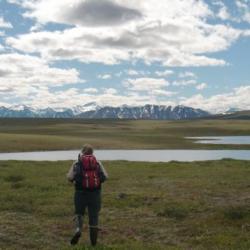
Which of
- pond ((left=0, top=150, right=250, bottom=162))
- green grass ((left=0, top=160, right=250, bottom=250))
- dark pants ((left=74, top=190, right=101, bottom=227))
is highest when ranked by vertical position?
dark pants ((left=74, top=190, right=101, bottom=227))

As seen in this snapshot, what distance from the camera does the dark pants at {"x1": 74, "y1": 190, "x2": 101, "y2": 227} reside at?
15.8 meters

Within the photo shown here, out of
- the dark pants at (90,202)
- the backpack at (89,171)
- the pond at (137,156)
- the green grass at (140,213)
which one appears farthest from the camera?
the pond at (137,156)

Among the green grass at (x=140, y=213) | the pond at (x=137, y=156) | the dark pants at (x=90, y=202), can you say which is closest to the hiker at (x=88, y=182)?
the dark pants at (x=90, y=202)

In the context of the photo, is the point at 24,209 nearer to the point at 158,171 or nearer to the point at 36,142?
the point at 158,171

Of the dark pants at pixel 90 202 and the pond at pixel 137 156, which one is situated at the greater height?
the dark pants at pixel 90 202

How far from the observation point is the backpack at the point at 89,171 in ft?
50.9

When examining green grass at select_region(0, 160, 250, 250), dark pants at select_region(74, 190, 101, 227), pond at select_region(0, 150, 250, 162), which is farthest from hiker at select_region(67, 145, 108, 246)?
pond at select_region(0, 150, 250, 162)

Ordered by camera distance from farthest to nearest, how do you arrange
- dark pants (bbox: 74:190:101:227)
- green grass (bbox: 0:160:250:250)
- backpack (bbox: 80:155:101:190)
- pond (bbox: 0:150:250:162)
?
pond (bbox: 0:150:250:162)
green grass (bbox: 0:160:250:250)
dark pants (bbox: 74:190:101:227)
backpack (bbox: 80:155:101:190)

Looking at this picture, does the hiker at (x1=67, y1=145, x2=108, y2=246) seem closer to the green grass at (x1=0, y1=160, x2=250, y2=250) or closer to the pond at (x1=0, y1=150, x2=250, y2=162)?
the green grass at (x1=0, y1=160, x2=250, y2=250)

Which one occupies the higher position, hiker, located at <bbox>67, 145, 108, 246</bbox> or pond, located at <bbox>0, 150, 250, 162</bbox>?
hiker, located at <bbox>67, 145, 108, 246</bbox>

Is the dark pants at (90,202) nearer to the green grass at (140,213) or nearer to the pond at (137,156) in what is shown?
the green grass at (140,213)

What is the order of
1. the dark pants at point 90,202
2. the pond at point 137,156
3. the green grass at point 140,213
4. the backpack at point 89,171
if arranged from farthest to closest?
the pond at point 137,156 < the green grass at point 140,213 < the dark pants at point 90,202 < the backpack at point 89,171

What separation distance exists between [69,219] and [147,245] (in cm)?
585

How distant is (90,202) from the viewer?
52.3ft
